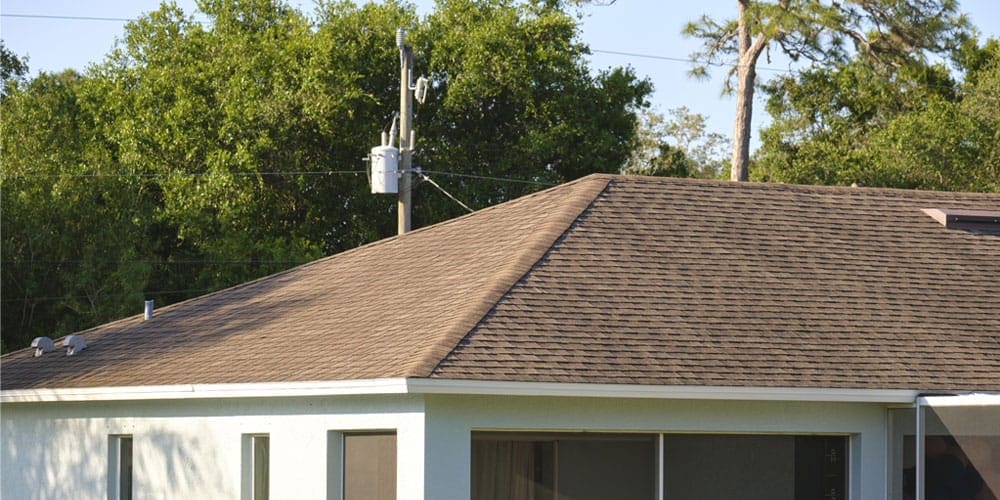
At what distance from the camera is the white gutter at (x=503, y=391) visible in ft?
40.3

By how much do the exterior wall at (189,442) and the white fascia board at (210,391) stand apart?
46 centimetres

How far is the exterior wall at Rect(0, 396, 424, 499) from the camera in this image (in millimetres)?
13367

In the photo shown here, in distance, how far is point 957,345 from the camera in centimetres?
1520


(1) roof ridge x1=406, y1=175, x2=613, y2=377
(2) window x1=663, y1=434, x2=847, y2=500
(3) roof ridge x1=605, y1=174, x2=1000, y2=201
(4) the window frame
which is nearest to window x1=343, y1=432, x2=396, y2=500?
(1) roof ridge x1=406, y1=175, x2=613, y2=377

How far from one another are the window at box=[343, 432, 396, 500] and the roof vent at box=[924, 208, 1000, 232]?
8347mm

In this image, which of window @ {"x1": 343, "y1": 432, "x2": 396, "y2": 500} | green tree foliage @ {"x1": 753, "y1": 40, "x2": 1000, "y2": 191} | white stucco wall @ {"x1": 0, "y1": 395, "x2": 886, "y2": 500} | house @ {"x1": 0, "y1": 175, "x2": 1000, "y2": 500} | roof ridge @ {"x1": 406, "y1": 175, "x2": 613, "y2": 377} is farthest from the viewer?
green tree foliage @ {"x1": 753, "y1": 40, "x2": 1000, "y2": 191}

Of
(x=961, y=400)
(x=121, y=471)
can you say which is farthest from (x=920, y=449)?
(x=121, y=471)

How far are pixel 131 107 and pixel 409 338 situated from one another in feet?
74.7

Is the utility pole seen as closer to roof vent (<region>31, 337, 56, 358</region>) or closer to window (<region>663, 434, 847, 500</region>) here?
roof vent (<region>31, 337, 56, 358</region>)

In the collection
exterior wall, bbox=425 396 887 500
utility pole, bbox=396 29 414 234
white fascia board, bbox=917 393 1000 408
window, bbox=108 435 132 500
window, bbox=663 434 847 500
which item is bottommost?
window, bbox=108 435 132 500

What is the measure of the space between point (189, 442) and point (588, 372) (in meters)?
4.99

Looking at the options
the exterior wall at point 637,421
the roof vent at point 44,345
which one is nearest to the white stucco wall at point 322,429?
the exterior wall at point 637,421

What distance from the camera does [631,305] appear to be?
14.8 meters

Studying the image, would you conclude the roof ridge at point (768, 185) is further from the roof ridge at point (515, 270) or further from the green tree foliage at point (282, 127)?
the green tree foliage at point (282, 127)
